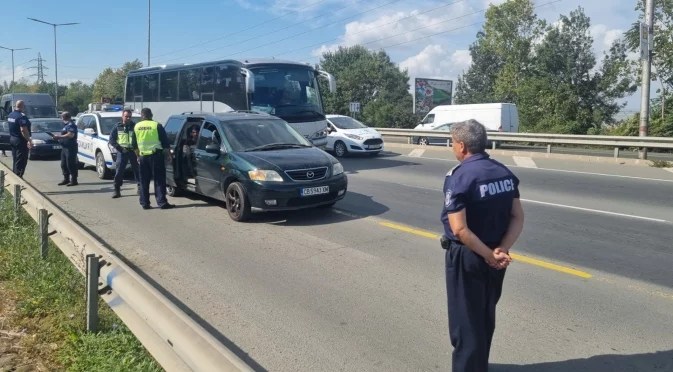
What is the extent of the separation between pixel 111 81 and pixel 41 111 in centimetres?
5595

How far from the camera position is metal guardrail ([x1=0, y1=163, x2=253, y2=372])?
2.68 m

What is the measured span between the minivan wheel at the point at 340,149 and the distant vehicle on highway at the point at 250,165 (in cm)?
1091

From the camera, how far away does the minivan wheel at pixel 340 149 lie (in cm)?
2156

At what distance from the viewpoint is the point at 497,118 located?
A: 101ft

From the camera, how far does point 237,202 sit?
909 centimetres

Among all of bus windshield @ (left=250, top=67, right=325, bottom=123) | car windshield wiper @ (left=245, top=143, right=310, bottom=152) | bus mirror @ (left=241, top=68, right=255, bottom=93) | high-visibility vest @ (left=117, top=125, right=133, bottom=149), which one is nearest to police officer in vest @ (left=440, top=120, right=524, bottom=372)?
car windshield wiper @ (left=245, top=143, right=310, bottom=152)

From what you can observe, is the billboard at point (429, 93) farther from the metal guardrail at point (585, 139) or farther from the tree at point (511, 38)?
the metal guardrail at point (585, 139)

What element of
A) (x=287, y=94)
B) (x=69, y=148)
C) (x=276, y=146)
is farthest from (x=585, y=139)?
(x=69, y=148)

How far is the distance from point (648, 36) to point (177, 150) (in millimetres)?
16514

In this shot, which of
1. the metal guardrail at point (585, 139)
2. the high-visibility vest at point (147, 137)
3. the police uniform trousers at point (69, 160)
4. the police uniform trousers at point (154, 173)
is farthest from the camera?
the metal guardrail at point (585, 139)

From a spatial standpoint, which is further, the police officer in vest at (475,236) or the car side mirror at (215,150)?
the car side mirror at (215,150)

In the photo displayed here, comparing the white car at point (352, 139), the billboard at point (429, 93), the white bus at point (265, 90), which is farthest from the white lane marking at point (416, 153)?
the billboard at point (429, 93)

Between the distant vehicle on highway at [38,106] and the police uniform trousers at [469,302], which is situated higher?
the distant vehicle on highway at [38,106]

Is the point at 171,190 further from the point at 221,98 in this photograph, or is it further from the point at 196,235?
the point at 221,98
